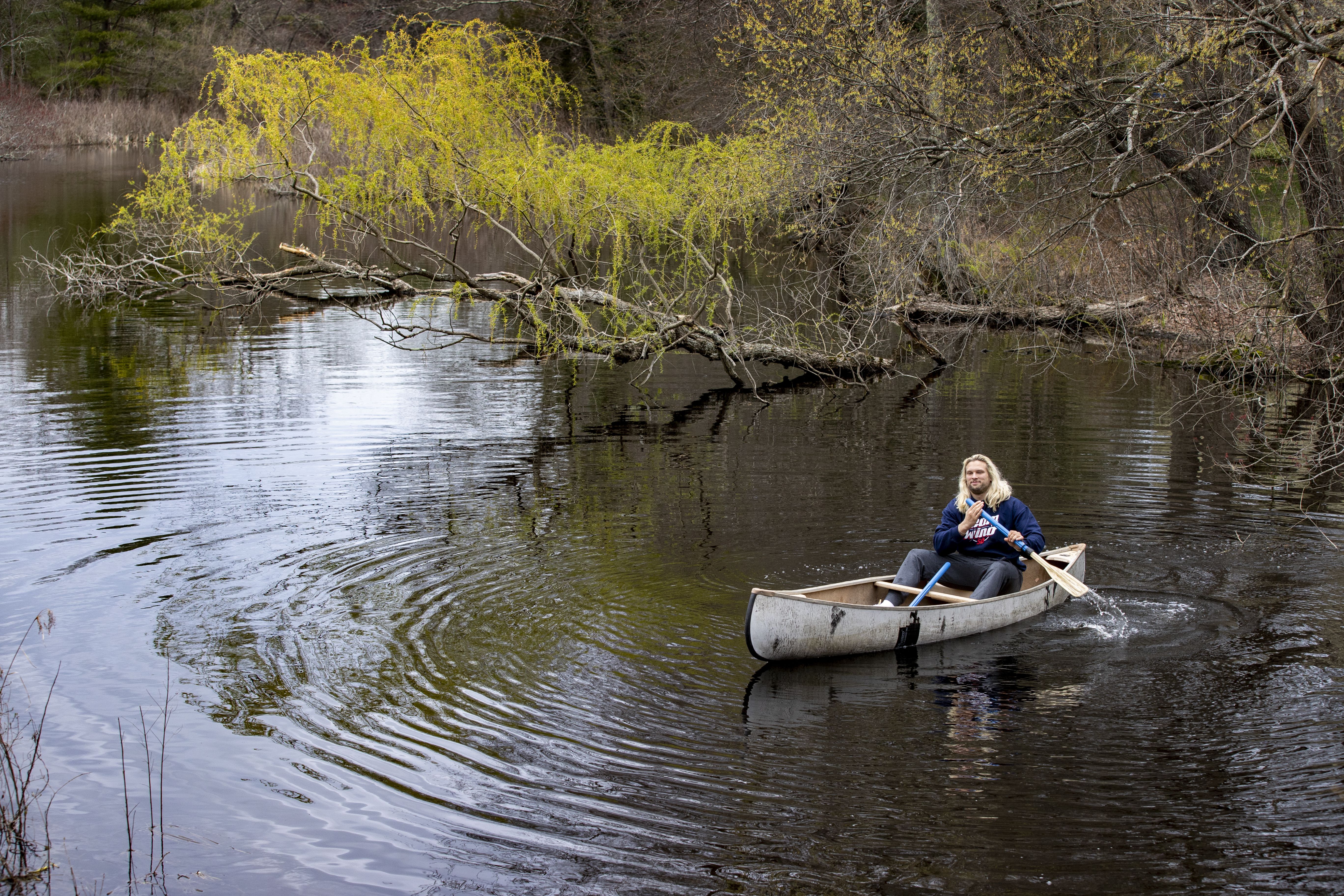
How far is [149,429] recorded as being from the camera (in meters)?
14.2

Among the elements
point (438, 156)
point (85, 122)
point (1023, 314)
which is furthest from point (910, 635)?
point (85, 122)

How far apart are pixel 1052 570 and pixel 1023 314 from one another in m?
12.3

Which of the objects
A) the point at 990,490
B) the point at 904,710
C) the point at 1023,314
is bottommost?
the point at 904,710

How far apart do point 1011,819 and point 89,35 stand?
60.2m

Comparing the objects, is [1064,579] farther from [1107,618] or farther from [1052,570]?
[1107,618]

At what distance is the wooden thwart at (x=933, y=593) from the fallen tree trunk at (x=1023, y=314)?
881cm

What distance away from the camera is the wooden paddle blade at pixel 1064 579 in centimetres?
855

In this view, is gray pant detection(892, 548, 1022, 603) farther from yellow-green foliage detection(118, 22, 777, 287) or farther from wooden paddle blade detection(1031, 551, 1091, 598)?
yellow-green foliage detection(118, 22, 777, 287)

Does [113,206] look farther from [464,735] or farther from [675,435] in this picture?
[464,735]

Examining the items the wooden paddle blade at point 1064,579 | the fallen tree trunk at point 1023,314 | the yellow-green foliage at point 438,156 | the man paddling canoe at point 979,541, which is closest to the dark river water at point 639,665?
the wooden paddle blade at point 1064,579

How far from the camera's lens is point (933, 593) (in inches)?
332

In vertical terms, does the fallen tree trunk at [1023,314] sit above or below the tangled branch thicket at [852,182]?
below

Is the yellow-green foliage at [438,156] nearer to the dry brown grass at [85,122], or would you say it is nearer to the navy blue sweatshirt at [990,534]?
the navy blue sweatshirt at [990,534]

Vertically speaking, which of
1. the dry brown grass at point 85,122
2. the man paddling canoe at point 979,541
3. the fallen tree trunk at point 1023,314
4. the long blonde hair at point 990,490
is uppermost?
the dry brown grass at point 85,122
